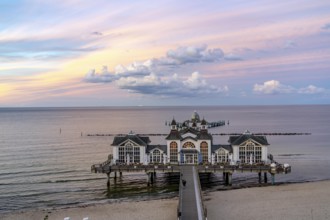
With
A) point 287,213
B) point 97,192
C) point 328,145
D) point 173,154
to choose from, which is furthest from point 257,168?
point 328,145

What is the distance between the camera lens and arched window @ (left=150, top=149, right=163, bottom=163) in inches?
2189

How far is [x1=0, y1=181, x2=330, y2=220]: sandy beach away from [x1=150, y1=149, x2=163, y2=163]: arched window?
1097 centimetres

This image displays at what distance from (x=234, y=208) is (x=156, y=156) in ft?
58.0

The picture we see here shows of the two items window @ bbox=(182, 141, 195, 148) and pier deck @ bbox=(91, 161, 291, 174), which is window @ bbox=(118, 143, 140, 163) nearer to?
pier deck @ bbox=(91, 161, 291, 174)

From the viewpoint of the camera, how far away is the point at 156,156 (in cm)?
5569

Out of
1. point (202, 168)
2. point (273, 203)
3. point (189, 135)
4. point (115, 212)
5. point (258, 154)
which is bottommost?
point (115, 212)

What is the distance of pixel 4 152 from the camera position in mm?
83812

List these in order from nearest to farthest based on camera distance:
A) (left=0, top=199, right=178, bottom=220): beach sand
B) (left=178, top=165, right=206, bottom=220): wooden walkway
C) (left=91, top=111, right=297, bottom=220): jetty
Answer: (left=178, top=165, right=206, bottom=220): wooden walkway, (left=0, top=199, right=178, bottom=220): beach sand, (left=91, top=111, right=297, bottom=220): jetty

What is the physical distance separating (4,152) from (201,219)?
202ft

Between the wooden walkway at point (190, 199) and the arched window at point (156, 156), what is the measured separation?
19.1 ft

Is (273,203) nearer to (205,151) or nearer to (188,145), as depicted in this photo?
(205,151)

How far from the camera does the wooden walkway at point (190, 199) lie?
33.7 m

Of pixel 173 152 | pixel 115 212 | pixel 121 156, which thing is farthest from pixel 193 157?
pixel 115 212

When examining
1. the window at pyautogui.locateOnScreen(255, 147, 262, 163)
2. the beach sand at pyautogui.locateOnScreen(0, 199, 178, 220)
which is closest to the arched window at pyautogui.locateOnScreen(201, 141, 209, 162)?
the window at pyautogui.locateOnScreen(255, 147, 262, 163)
